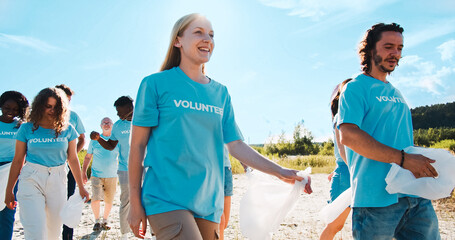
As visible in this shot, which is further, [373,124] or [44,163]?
[44,163]

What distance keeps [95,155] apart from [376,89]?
543 cm

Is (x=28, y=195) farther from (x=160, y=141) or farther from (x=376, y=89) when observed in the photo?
(x=376, y=89)

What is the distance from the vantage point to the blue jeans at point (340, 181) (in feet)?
12.4

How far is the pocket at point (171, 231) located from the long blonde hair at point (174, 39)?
3.18 ft

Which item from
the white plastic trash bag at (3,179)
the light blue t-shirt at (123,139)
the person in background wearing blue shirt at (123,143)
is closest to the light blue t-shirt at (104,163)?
the person in background wearing blue shirt at (123,143)

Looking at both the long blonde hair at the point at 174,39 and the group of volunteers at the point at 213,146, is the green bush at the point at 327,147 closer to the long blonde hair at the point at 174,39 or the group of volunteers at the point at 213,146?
the group of volunteers at the point at 213,146

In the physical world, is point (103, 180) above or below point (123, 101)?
below

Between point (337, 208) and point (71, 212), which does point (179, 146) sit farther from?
point (71, 212)

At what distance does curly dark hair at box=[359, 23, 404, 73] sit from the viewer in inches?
111

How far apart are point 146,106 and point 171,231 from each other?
67 cm

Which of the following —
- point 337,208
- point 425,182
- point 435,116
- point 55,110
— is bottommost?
point 337,208

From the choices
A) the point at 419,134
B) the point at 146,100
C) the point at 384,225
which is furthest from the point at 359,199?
the point at 419,134

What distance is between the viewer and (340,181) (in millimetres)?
3818

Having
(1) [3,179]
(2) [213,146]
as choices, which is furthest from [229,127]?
(1) [3,179]
